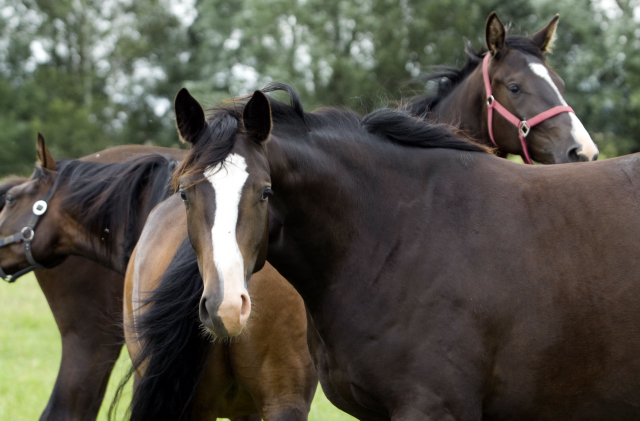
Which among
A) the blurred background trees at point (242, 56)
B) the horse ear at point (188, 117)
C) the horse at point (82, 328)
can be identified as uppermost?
the horse ear at point (188, 117)

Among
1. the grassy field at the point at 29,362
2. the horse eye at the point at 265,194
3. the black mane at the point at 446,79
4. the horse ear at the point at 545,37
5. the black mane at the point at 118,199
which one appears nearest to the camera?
the horse eye at the point at 265,194

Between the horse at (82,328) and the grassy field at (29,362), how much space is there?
35 cm

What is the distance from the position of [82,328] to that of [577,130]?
11.7 ft

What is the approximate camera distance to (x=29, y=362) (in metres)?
8.09

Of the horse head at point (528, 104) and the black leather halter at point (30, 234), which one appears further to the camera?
the black leather halter at point (30, 234)

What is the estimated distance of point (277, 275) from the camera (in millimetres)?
3227

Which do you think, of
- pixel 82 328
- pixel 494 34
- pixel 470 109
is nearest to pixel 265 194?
pixel 470 109

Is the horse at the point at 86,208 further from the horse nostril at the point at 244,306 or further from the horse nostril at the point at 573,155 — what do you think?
the horse nostril at the point at 573,155

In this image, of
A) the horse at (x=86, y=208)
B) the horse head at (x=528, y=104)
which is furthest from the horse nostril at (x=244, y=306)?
the horse head at (x=528, y=104)

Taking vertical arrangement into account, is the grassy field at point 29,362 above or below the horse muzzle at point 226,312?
below

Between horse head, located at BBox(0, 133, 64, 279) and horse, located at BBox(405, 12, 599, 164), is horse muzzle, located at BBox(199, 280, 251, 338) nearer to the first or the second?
horse, located at BBox(405, 12, 599, 164)

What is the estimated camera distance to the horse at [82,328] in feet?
15.3

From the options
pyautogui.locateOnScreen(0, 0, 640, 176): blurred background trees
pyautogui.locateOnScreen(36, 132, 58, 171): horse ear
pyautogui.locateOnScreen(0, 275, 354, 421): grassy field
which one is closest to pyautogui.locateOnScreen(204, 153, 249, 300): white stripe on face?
pyautogui.locateOnScreen(0, 275, 354, 421): grassy field

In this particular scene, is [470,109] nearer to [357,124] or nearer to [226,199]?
[357,124]
